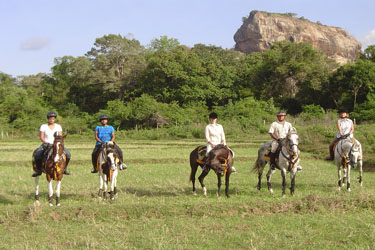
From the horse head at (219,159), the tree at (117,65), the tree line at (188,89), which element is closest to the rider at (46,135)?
the horse head at (219,159)

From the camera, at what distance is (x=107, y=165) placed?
10.8 m

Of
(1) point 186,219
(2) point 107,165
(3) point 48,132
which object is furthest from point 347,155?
(3) point 48,132

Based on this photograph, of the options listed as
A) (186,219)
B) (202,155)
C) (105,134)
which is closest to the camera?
(186,219)

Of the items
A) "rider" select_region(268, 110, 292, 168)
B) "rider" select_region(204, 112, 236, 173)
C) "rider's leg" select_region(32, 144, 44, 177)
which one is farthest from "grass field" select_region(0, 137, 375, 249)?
"rider" select_region(204, 112, 236, 173)

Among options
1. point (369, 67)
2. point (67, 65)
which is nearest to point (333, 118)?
point (369, 67)

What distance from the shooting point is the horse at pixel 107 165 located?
1060 cm

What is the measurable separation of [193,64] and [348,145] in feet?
143

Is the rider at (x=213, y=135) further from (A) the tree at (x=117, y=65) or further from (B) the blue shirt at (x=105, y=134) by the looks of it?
(A) the tree at (x=117, y=65)

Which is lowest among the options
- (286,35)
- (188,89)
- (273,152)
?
(273,152)

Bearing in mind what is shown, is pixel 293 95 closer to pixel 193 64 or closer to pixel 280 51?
pixel 280 51

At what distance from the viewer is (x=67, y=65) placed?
70.5 metres

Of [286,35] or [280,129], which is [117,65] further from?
[286,35]

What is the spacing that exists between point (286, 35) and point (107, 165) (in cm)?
11904

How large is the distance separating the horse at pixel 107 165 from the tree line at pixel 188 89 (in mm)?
33738
